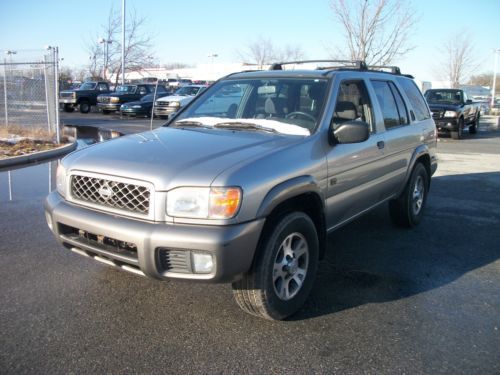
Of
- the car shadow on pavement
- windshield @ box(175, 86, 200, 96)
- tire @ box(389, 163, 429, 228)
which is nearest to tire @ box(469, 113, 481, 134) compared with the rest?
windshield @ box(175, 86, 200, 96)

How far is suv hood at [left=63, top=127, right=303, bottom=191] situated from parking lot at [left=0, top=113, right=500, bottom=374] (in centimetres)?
106

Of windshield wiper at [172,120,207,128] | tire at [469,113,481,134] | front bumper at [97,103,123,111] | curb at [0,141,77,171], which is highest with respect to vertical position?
windshield wiper at [172,120,207,128]

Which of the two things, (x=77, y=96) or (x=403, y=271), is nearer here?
(x=403, y=271)

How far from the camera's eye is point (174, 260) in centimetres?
288

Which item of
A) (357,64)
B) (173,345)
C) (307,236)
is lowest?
(173,345)

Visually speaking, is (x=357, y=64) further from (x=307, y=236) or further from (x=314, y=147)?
(x=307, y=236)

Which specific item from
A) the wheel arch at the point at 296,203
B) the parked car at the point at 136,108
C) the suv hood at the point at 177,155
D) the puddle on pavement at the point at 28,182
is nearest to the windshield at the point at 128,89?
the parked car at the point at 136,108

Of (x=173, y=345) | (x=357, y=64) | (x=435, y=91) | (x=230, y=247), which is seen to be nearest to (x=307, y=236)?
(x=230, y=247)

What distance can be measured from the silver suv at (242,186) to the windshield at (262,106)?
0.01m

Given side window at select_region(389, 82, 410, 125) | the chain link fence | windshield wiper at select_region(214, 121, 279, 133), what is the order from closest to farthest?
windshield wiper at select_region(214, 121, 279, 133), side window at select_region(389, 82, 410, 125), the chain link fence

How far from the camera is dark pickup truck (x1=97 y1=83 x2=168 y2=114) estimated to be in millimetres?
24656

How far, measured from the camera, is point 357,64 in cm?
511

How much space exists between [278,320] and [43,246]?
2.76 m

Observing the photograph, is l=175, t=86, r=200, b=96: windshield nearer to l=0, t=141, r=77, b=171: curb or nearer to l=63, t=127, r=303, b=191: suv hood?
l=0, t=141, r=77, b=171: curb
